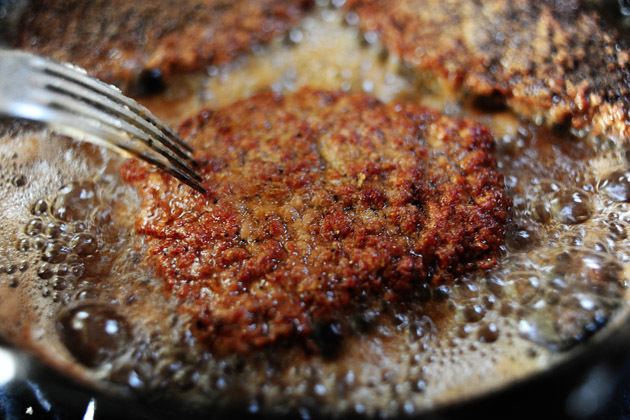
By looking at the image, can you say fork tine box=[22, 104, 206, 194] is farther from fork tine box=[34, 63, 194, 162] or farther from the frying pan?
the frying pan

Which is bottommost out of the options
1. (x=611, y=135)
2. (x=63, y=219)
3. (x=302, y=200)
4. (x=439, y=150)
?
(x=63, y=219)

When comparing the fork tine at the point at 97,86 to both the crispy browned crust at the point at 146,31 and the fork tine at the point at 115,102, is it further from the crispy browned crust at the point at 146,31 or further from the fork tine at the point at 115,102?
the crispy browned crust at the point at 146,31

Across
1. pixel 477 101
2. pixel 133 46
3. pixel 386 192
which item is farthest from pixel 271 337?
pixel 133 46

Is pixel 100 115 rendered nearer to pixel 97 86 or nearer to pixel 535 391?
pixel 97 86

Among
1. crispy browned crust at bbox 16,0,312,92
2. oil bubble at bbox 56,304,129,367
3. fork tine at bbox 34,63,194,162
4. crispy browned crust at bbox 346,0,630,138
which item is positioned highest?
crispy browned crust at bbox 346,0,630,138

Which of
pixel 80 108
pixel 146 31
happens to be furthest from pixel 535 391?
pixel 146 31

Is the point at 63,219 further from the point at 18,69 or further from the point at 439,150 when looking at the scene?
the point at 439,150

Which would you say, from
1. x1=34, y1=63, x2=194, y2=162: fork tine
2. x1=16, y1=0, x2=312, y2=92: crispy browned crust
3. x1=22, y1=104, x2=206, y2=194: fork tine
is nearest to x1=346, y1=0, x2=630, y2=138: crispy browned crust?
x1=16, y1=0, x2=312, y2=92: crispy browned crust
